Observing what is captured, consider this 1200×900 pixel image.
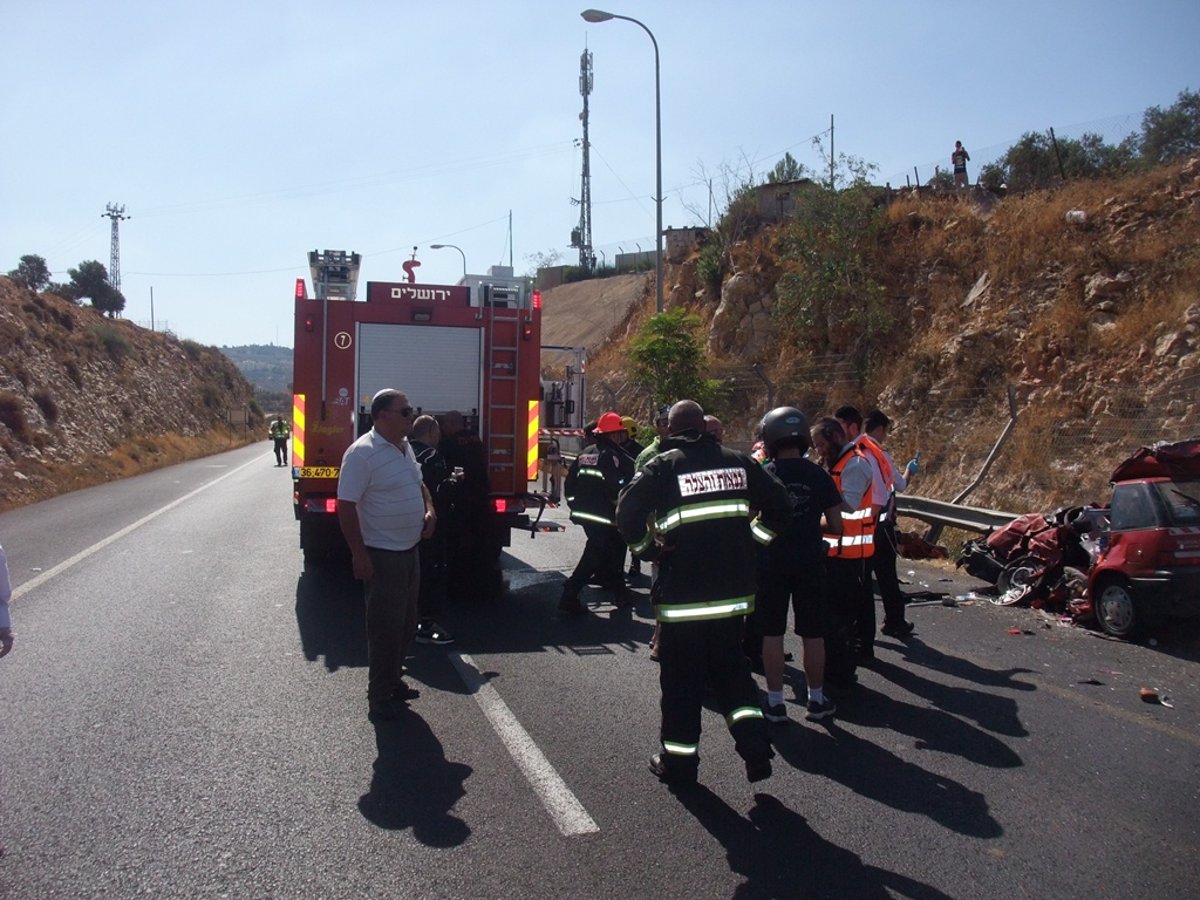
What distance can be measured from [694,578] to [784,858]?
1294 mm

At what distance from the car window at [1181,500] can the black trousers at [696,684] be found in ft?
15.2

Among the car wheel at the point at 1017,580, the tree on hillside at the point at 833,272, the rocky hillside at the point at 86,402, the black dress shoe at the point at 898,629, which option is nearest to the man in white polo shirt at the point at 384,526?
the black dress shoe at the point at 898,629

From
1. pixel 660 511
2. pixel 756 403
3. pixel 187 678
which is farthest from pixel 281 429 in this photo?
pixel 660 511

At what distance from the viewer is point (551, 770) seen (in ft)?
16.8

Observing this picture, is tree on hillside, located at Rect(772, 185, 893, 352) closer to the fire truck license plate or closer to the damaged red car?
the damaged red car

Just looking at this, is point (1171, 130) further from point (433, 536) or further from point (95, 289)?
point (95, 289)

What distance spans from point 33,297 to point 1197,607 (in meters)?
45.9

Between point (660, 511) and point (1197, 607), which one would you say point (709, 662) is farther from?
point (1197, 607)

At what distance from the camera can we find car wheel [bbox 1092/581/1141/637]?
7812 millimetres

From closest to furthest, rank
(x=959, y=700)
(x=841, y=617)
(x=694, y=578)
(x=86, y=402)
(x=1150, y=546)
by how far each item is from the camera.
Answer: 1. (x=694, y=578)
2. (x=959, y=700)
3. (x=841, y=617)
4. (x=1150, y=546)
5. (x=86, y=402)

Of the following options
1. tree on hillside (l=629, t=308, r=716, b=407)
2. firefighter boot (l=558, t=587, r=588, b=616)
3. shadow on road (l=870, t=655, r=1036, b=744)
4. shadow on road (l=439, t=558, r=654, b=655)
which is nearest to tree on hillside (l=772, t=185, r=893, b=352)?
tree on hillside (l=629, t=308, r=716, b=407)

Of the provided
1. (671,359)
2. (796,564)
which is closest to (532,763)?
(796,564)

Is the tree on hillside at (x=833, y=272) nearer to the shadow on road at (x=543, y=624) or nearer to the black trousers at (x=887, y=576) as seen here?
the shadow on road at (x=543, y=624)

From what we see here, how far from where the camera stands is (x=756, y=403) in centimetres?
2550
